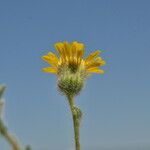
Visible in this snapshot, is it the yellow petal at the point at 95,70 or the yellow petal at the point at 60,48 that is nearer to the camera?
the yellow petal at the point at 95,70

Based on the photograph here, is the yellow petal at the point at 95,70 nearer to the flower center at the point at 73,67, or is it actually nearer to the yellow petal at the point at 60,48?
the flower center at the point at 73,67

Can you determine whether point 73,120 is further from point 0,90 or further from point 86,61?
point 0,90

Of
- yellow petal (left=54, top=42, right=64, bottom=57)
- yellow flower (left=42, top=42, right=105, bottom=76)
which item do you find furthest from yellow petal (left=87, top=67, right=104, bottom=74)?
yellow petal (left=54, top=42, right=64, bottom=57)

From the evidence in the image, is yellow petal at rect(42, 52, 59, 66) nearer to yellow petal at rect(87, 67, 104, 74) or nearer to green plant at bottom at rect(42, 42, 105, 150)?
green plant at bottom at rect(42, 42, 105, 150)

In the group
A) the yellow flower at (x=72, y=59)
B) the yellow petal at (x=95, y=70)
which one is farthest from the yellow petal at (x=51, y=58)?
the yellow petal at (x=95, y=70)

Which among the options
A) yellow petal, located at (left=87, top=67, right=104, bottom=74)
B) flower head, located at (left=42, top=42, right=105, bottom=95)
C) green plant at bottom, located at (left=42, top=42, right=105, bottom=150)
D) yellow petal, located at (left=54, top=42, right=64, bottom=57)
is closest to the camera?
green plant at bottom, located at (left=42, top=42, right=105, bottom=150)

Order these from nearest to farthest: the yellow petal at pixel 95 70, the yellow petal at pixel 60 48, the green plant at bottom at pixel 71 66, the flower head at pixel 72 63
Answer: the green plant at bottom at pixel 71 66 → the flower head at pixel 72 63 → the yellow petal at pixel 95 70 → the yellow petal at pixel 60 48

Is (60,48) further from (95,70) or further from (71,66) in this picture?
(95,70)

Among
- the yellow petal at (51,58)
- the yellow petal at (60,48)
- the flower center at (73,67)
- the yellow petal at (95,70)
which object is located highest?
the yellow petal at (60,48)

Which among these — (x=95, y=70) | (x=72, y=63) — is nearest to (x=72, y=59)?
(x=72, y=63)

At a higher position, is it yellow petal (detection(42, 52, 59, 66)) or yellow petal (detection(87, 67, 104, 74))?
yellow petal (detection(42, 52, 59, 66))
